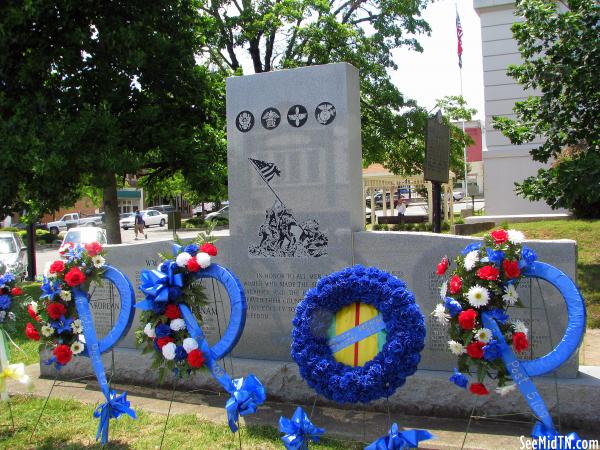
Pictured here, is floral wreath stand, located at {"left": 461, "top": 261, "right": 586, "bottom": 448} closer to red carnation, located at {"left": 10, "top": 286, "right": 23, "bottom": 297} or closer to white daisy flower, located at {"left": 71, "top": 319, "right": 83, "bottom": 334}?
white daisy flower, located at {"left": 71, "top": 319, "right": 83, "bottom": 334}

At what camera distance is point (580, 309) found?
13.1 ft

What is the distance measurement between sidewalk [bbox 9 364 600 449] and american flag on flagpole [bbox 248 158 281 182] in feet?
7.49

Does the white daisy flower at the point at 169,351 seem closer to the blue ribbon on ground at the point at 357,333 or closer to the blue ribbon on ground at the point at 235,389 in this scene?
the blue ribbon on ground at the point at 235,389

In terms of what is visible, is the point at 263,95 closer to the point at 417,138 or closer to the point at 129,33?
the point at 129,33

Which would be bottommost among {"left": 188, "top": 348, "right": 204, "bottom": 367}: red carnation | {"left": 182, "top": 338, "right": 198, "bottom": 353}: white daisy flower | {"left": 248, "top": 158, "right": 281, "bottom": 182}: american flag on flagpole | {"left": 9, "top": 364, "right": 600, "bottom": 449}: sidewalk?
{"left": 9, "top": 364, "right": 600, "bottom": 449}: sidewalk

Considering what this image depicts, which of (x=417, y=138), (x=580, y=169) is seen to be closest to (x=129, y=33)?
(x=580, y=169)

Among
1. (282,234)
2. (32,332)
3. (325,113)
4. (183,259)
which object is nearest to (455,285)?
(183,259)

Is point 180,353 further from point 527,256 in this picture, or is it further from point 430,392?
point 527,256

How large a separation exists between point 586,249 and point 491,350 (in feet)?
30.6

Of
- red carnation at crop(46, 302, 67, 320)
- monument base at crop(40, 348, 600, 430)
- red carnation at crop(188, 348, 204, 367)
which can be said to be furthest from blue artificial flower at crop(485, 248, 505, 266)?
red carnation at crop(46, 302, 67, 320)

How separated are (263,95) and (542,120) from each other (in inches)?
256

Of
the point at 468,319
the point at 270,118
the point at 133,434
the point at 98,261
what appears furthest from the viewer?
the point at 270,118

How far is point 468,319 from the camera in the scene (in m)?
3.92

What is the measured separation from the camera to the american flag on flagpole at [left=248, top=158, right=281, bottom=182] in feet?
20.8
